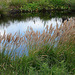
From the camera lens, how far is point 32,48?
13.7ft

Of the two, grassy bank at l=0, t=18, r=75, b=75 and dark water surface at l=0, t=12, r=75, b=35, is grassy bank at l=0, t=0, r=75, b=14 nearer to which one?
dark water surface at l=0, t=12, r=75, b=35

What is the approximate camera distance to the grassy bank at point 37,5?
1596 cm

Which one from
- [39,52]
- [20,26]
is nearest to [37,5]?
[20,26]

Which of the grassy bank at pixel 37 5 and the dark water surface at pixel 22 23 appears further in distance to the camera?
the grassy bank at pixel 37 5

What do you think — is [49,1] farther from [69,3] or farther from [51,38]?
[51,38]

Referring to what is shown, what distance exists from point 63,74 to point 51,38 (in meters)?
1.72

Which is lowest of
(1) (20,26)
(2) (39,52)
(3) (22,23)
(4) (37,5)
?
(2) (39,52)

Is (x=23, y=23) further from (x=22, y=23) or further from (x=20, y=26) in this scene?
(x=20, y=26)

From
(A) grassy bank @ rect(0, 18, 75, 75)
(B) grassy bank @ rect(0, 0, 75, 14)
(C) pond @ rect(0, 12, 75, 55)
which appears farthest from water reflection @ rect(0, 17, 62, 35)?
(B) grassy bank @ rect(0, 0, 75, 14)

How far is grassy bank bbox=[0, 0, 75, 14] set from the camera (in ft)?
52.4

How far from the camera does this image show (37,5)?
56.7 ft

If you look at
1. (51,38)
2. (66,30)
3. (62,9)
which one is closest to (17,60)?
(51,38)

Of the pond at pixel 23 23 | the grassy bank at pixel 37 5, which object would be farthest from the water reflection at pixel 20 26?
the grassy bank at pixel 37 5

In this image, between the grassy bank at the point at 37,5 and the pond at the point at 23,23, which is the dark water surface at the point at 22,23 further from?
the grassy bank at the point at 37,5
